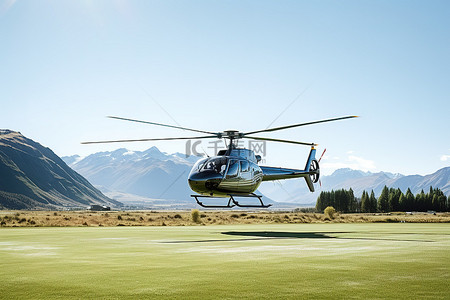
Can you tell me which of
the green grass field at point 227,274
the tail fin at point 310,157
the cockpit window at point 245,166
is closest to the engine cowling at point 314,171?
the tail fin at point 310,157

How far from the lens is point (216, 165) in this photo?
34375mm

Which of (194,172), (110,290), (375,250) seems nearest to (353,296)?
(110,290)

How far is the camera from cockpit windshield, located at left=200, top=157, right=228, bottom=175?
34.2 meters

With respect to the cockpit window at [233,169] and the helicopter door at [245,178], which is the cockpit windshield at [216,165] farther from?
the helicopter door at [245,178]

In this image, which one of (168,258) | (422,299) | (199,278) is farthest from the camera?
(168,258)

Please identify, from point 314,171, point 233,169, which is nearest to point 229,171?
point 233,169

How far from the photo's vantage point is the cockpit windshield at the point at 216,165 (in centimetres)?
3419

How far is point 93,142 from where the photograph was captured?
3341 centimetres

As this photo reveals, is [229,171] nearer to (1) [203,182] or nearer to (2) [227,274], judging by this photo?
(1) [203,182]

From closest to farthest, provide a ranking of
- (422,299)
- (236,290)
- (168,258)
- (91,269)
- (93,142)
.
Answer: (422,299) < (236,290) < (91,269) < (168,258) < (93,142)

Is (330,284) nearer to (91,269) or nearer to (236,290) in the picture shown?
(236,290)

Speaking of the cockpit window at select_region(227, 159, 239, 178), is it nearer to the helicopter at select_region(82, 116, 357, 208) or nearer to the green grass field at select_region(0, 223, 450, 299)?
the helicopter at select_region(82, 116, 357, 208)

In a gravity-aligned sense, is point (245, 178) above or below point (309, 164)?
below

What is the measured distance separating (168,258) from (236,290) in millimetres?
7011
